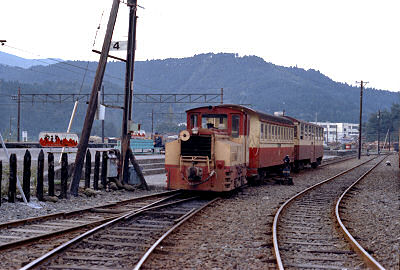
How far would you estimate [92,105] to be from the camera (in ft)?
49.1

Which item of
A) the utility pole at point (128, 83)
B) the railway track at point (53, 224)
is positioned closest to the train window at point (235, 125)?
the utility pole at point (128, 83)

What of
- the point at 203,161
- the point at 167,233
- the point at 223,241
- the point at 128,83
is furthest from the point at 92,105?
the point at 223,241

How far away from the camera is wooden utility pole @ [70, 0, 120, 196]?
14.5 metres

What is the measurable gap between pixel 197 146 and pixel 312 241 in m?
6.37

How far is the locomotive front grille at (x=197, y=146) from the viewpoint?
14.6m

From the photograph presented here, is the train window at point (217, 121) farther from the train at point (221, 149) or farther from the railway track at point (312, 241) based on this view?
the railway track at point (312, 241)

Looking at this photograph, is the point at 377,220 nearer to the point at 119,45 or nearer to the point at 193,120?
the point at 193,120

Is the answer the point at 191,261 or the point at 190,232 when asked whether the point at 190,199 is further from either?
the point at 191,261

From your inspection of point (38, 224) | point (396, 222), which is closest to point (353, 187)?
point (396, 222)

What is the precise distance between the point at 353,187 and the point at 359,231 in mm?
10063

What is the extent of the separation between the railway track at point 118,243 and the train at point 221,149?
2.56 meters

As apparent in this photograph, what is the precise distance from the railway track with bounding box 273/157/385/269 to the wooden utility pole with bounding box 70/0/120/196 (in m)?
6.10

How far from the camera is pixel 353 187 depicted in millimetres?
19875

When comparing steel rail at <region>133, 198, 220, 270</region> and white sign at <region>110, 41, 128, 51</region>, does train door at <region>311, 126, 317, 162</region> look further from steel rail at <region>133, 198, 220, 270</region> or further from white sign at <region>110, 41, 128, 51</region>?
steel rail at <region>133, 198, 220, 270</region>
